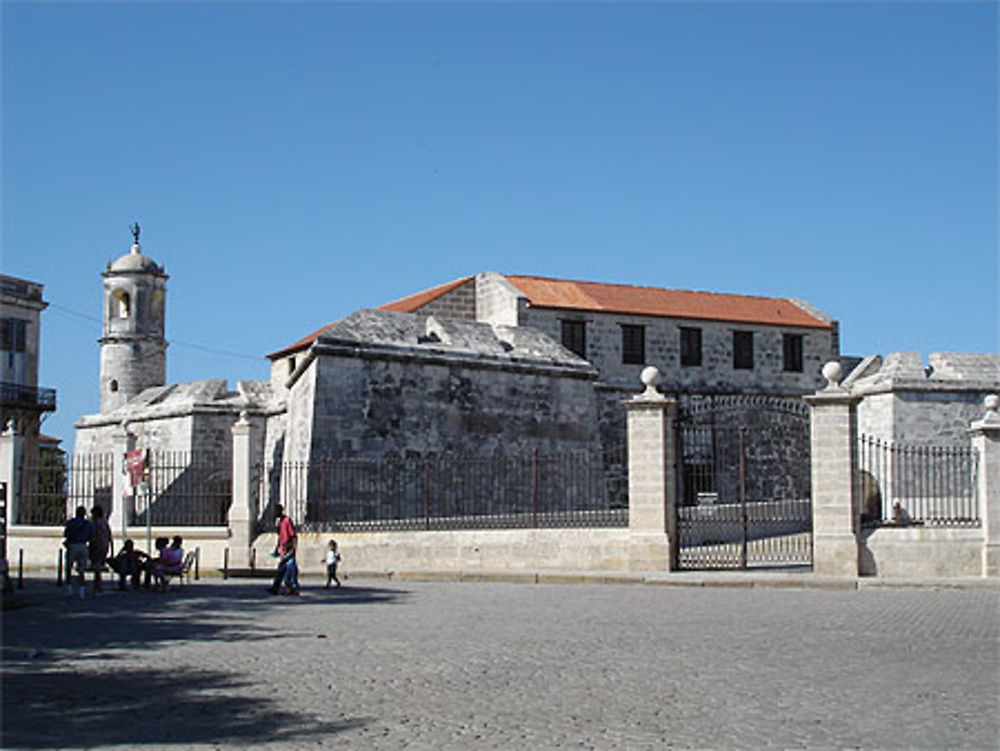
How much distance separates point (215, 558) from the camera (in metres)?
21.5

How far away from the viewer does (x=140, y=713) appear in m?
6.84

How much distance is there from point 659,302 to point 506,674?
28019 millimetres

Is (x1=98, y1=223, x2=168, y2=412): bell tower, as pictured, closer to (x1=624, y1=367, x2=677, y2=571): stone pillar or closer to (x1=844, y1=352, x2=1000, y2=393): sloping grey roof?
(x1=844, y1=352, x2=1000, y2=393): sloping grey roof

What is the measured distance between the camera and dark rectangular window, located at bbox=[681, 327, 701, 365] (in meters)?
34.2

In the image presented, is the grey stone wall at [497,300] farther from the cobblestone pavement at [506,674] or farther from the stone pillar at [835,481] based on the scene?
the cobblestone pavement at [506,674]

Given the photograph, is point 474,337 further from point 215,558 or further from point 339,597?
point 339,597

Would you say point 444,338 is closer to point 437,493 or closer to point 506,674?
point 437,493

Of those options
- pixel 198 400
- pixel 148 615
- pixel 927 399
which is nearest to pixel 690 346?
pixel 927 399

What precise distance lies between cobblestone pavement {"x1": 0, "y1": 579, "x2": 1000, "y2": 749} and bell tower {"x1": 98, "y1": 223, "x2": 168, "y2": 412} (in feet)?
98.2

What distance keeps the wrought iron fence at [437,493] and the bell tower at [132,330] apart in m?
17.1

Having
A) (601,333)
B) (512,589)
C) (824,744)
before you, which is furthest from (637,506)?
(601,333)

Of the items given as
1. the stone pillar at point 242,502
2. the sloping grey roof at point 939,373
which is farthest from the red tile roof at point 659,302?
the stone pillar at point 242,502

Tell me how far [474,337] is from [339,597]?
13537mm

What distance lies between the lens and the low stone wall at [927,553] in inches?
653
